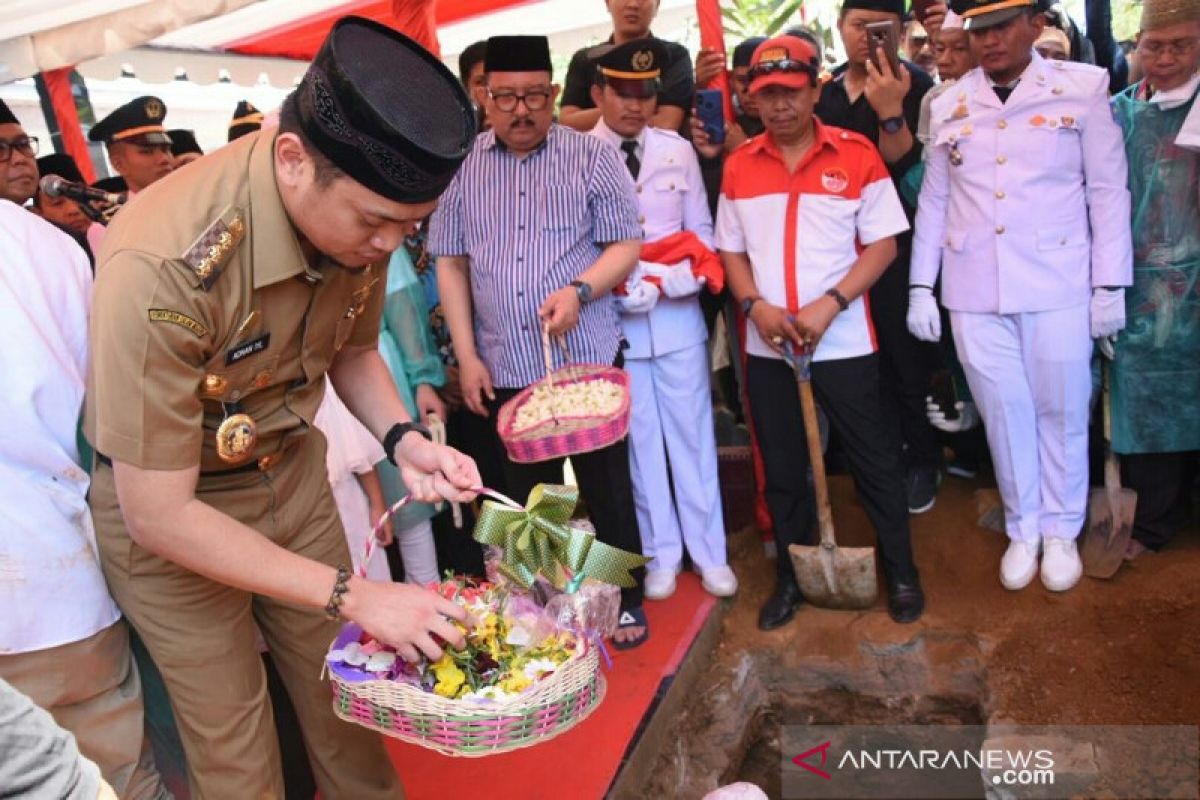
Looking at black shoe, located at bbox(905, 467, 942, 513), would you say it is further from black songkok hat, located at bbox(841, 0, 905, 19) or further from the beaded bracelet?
the beaded bracelet

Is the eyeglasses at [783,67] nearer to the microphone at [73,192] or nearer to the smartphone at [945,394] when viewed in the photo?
the smartphone at [945,394]

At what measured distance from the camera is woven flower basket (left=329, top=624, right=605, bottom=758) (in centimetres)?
173

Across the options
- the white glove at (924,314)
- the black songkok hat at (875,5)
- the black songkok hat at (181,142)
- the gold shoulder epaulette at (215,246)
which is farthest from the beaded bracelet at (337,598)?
the black songkok hat at (181,142)

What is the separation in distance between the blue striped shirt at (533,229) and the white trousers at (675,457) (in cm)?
39

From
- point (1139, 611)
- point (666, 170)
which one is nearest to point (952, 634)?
point (1139, 611)

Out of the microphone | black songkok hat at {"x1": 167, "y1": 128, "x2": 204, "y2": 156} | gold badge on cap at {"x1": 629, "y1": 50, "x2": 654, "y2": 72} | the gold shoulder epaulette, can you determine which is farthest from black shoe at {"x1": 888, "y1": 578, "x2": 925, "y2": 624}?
black songkok hat at {"x1": 167, "y1": 128, "x2": 204, "y2": 156}

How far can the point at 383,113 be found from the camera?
5.41ft

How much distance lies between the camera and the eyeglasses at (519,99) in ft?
10.9

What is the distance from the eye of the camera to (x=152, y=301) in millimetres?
1678

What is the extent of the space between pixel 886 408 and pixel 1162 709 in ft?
4.74

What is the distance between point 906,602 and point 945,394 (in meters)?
0.93

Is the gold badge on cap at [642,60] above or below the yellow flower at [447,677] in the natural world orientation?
above

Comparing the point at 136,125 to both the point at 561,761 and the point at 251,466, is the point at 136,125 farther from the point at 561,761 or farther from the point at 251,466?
the point at 561,761

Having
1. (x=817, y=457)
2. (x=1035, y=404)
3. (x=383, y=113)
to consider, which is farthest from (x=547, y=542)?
(x=1035, y=404)
